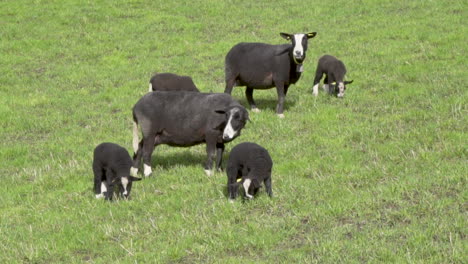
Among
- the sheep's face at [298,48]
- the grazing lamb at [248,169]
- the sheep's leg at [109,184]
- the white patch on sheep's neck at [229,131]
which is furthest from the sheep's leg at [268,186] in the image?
the sheep's face at [298,48]

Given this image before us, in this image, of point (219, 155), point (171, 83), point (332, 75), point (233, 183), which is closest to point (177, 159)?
point (219, 155)

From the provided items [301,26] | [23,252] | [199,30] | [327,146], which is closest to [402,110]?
[327,146]

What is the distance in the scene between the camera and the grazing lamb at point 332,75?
18719mm

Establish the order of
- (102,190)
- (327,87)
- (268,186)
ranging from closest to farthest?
1. (268,186)
2. (102,190)
3. (327,87)

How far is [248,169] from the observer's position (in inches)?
429

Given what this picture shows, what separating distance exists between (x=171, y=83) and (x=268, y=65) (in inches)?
113

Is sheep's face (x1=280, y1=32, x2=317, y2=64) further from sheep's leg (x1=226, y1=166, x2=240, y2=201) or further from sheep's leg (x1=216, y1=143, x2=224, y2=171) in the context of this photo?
sheep's leg (x1=226, y1=166, x2=240, y2=201)

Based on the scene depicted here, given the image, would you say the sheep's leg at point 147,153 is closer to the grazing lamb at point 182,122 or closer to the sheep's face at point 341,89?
the grazing lamb at point 182,122

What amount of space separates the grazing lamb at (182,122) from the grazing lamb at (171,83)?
400 cm

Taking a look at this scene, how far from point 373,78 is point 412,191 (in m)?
9.96

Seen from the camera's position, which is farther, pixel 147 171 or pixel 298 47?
pixel 298 47

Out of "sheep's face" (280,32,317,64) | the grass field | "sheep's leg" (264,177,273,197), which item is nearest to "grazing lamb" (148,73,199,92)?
the grass field

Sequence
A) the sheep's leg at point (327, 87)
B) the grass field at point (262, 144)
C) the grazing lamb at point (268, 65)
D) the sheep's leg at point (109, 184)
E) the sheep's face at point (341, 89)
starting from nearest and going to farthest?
the grass field at point (262, 144), the sheep's leg at point (109, 184), the grazing lamb at point (268, 65), the sheep's face at point (341, 89), the sheep's leg at point (327, 87)

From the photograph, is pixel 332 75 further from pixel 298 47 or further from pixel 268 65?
Answer: pixel 298 47
